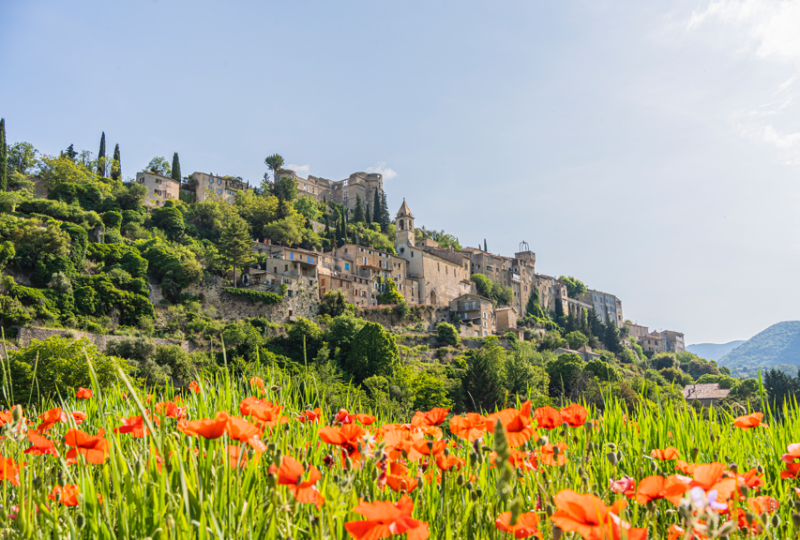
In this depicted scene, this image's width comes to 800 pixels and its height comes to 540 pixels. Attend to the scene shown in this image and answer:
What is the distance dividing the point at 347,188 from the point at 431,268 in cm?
3373

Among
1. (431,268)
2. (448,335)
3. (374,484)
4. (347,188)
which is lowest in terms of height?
(374,484)

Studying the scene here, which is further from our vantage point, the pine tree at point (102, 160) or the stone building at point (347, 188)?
the stone building at point (347, 188)

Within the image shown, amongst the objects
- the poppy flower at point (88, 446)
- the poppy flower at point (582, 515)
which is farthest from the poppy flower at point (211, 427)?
the poppy flower at point (582, 515)

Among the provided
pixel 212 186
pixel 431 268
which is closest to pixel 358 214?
pixel 431 268

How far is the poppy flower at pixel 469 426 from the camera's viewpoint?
118 inches

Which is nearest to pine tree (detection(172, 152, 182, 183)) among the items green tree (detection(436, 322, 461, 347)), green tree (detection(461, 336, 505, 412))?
green tree (detection(436, 322, 461, 347))

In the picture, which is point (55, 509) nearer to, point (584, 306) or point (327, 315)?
point (327, 315)

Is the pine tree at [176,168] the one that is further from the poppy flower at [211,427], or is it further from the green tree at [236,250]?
the poppy flower at [211,427]

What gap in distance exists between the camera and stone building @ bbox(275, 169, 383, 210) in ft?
344

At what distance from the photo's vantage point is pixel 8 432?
2373mm

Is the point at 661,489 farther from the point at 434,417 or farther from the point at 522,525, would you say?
the point at 434,417

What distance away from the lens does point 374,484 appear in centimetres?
268

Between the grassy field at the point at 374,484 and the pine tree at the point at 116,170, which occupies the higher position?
the pine tree at the point at 116,170

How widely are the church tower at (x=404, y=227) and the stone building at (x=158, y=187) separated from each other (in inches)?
1292
